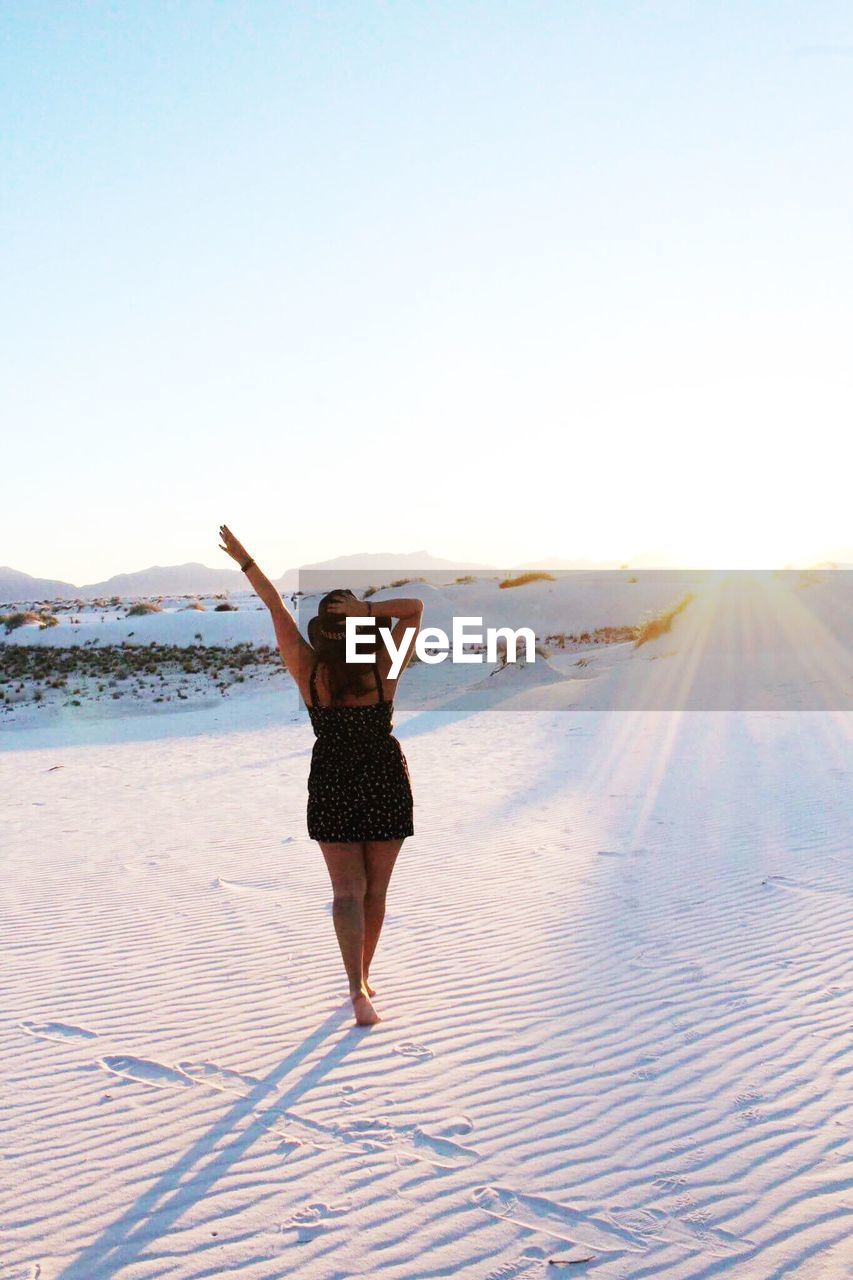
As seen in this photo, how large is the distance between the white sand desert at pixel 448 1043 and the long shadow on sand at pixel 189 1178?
0.04 ft

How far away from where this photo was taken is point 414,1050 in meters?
4.57

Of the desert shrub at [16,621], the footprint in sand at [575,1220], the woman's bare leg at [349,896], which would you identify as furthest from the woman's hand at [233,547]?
the desert shrub at [16,621]

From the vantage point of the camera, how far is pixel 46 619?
4425cm

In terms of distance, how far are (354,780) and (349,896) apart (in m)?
0.54

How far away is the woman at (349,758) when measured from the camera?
4.59m

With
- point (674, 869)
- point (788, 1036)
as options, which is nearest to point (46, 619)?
point (674, 869)

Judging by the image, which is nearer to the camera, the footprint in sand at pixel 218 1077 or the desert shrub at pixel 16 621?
the footprint in sand at pixel 218 1077

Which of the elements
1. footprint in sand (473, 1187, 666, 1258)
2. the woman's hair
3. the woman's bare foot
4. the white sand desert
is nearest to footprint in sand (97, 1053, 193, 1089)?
the white sand desert

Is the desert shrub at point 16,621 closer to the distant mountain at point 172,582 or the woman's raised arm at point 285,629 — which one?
the woman's raised arm at point 285,629

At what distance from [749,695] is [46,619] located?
33.8m

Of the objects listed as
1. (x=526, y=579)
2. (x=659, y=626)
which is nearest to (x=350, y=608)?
(x=659, y=626)

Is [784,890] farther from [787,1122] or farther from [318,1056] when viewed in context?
[318,1056]

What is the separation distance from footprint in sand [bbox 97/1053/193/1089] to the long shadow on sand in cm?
37
